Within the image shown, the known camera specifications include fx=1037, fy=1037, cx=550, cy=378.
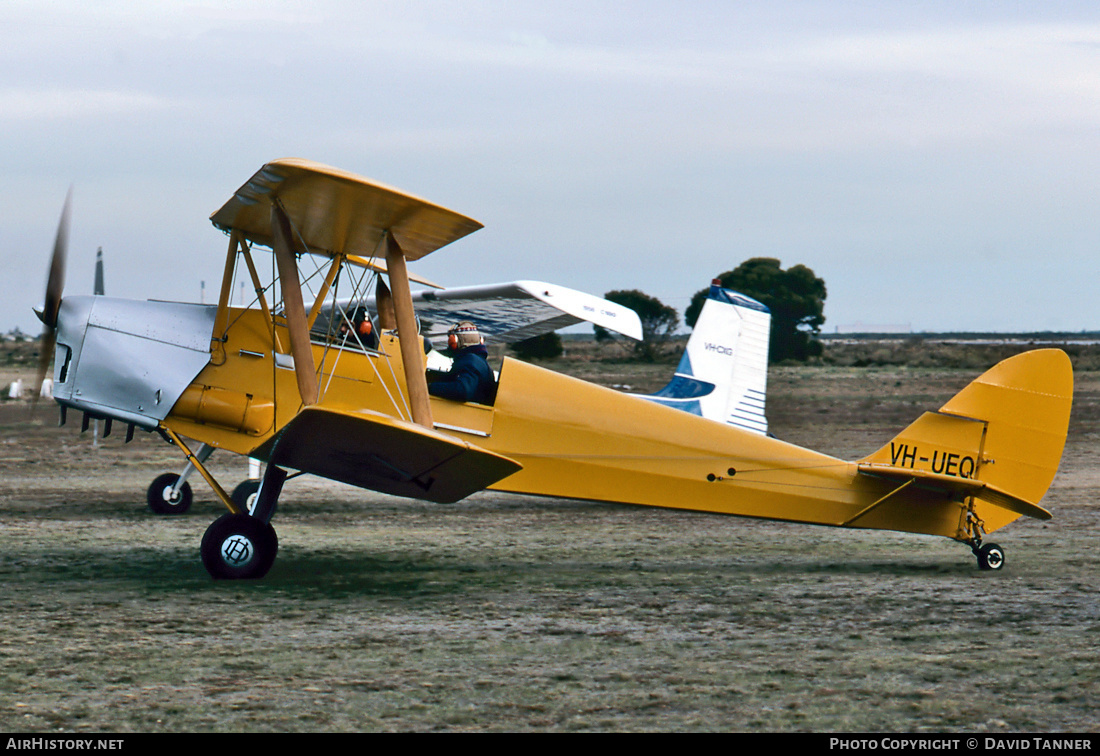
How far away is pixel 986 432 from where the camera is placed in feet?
25.7

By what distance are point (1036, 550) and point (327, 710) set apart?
6.69 metres

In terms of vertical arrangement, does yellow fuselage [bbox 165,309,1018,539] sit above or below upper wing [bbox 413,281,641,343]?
below

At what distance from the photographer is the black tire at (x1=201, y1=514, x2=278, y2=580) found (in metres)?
6.94

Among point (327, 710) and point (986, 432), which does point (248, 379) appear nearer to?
point (327, 710)

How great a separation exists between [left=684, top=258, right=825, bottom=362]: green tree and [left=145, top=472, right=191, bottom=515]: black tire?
48791mm

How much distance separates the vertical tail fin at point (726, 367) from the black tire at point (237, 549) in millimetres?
5571

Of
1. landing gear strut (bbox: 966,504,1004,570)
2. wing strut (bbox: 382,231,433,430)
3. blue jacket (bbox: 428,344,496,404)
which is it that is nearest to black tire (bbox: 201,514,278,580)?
wing strut (bbox: 382,231,433,430)

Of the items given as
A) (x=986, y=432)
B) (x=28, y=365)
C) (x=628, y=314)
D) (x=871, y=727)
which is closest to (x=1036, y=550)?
(x=986, y=432)

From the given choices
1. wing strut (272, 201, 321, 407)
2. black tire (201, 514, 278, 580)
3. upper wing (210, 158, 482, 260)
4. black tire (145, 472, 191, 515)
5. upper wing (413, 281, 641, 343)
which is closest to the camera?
upper wing (210, 158, 482, 260)

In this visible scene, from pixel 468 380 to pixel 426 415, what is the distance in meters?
0.68

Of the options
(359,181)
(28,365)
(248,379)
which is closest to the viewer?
(359,181)

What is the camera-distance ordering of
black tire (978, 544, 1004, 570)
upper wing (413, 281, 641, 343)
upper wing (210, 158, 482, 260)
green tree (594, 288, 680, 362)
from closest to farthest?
1. upper wing (210, 158, 482, 260)
2. black tire (978, 544, 1004, 570)
3. upper wing (413, 281, 641, 343)
4. green tree (594, 288, 680, 362)

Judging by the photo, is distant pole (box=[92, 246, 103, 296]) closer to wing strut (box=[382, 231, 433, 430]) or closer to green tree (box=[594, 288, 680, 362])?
wing strut (box=[382, 231, 433, 430])

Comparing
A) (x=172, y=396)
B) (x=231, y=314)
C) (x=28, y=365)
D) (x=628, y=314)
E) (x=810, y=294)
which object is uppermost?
(x=810, y=294)
